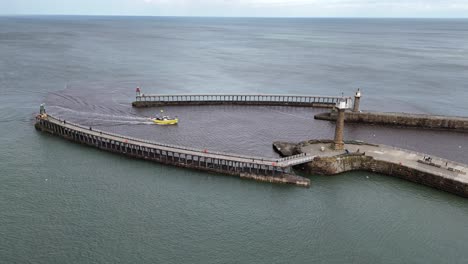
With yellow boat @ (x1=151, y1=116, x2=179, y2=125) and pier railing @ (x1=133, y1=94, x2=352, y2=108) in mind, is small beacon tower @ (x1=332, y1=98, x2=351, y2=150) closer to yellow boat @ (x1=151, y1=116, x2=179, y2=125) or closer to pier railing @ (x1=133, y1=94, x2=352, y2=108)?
pier railing @ (x1=133, y1=94, x2=352, y2=108)

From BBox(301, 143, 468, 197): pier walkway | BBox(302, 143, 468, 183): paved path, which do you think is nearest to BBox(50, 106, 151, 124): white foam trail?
BBox(301, 143, 468, 197): pier walkway

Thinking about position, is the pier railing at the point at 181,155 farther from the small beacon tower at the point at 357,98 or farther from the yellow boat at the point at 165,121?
the small beacon tower at the point at 357,98

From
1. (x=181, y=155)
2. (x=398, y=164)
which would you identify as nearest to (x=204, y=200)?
(x=181, y=155)

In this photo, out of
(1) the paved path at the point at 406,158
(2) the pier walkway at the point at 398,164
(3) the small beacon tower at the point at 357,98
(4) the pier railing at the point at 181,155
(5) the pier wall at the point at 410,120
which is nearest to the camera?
(2) the pier walkway at the point at 398,164

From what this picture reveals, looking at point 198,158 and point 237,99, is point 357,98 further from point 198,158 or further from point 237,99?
point 198,158

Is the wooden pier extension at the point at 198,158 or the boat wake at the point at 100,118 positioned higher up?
the boat wake at the point at 100,118

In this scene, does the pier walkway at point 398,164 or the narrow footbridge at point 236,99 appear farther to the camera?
the narrow footbridge at point 236,99

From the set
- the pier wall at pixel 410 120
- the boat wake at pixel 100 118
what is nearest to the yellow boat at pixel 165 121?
the boat wake at pixel 100 118

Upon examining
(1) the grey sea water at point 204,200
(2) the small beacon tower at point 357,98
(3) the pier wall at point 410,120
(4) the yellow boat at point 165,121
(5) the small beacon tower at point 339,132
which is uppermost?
(2) the small beacon tower at point 357,98

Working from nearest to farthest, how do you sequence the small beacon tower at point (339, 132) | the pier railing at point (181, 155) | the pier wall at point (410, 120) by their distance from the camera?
the pier railing at point (181, 155), the small beacon tower at point (339, 132), the pier wall at point (410, 120)
